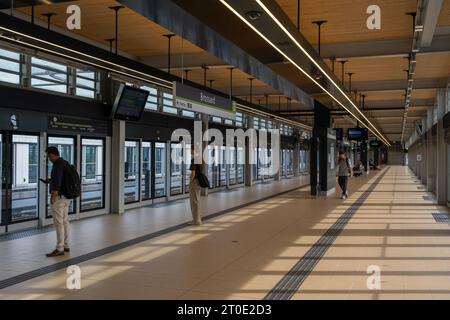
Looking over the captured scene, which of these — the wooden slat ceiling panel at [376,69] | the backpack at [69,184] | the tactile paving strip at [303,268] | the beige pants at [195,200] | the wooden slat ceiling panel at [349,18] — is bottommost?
the tactile paving strip at [303,268]

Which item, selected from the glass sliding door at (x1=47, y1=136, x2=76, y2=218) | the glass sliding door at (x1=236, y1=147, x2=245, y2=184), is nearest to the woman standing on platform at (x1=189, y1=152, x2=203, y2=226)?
the glass sliding door at (x1=47, y1=136, x2=76, y2=218)

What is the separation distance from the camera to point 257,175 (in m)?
23.5

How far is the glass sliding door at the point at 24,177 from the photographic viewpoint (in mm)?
8406

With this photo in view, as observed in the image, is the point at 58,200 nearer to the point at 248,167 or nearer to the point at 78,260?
the point at 78,260

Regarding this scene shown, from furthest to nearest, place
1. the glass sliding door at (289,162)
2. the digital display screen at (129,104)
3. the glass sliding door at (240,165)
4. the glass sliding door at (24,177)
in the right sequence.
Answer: the glass sliding door at (289,162) → the glass sliding door at (240,165) → the digital display screen at (129,104) → the glass sliding door at (24,177)

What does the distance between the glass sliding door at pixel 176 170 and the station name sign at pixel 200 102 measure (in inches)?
174

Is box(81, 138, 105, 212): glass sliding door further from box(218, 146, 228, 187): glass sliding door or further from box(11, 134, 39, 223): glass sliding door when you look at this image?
box(218, 146, 228, 187): glass sliding door

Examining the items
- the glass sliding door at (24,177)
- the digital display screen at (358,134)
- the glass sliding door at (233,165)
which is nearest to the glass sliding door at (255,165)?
the glass sliding door at (233,165)

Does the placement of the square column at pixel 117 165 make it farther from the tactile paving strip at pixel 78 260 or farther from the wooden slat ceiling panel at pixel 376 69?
the wooden slat ceiling panel at pixel 376 69

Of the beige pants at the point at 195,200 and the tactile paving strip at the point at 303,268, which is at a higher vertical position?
the beige pants at the point at 195,200

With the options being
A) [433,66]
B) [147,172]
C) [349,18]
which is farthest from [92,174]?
[433,66]
